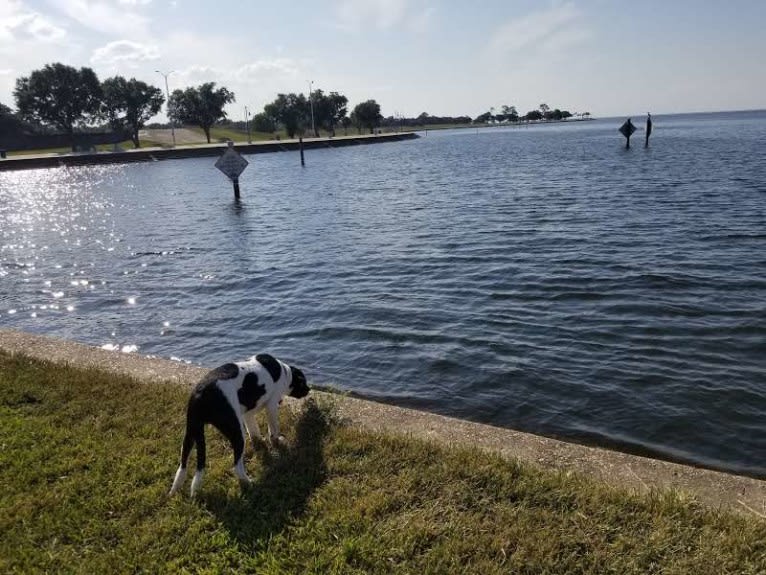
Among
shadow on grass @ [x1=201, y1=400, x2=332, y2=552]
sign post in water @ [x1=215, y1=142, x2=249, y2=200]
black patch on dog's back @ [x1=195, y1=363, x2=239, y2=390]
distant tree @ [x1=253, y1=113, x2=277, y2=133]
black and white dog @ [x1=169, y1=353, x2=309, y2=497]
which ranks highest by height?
distant tree @ [x1=253, y1=113, x2=277, y2=133]

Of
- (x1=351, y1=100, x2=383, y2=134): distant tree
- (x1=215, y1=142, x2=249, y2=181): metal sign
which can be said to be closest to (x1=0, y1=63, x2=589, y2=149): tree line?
(x1=351, y1=100, x2=383, y2=134): distant tree

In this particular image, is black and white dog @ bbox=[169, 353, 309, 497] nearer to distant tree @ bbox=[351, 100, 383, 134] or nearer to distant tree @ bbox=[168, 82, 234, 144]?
distant tree @ bbox=[168, 82, 234, 144]

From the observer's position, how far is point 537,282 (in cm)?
1270

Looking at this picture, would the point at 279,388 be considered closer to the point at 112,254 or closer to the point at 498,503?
the point at 498,503

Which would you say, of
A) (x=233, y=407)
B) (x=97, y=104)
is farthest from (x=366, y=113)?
(x=233, y=407)

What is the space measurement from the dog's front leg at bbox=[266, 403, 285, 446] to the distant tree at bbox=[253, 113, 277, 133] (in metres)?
128

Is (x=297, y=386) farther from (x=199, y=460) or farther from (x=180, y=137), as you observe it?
(x=180, y=137)

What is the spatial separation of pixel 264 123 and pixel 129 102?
3225 cm

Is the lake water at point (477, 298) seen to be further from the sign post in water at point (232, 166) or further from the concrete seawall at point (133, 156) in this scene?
the concrete seawall at point (133, 156)

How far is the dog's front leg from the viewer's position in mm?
5219

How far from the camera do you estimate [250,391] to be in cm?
490

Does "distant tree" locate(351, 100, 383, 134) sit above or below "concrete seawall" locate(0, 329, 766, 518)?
above

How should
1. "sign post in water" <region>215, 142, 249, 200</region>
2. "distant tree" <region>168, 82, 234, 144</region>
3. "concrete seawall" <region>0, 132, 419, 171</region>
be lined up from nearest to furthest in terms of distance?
"sign post in water" <region>215, 142, 249, 200</region> → "concrete seawall" <region>0, 132, 419, 171</region> → "distant tree" <region>168, 82, 234, 144</region>

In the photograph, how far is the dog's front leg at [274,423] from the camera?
5.22 meters
